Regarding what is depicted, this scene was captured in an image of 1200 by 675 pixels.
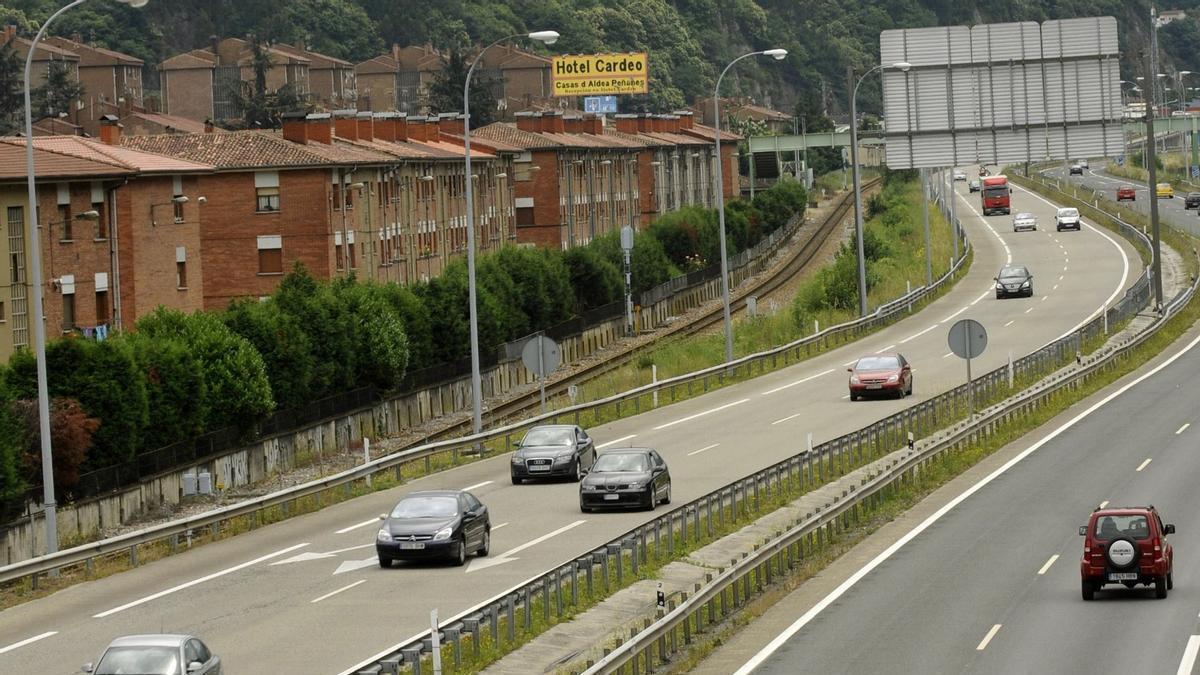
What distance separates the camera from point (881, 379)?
5303cm

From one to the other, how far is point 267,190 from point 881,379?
112ft

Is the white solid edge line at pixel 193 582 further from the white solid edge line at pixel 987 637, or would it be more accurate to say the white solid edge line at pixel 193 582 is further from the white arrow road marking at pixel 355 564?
the white solid edge line at pixel 987 637

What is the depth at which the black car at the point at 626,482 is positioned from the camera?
34062 millimetres

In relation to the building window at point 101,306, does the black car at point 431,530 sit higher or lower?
lower

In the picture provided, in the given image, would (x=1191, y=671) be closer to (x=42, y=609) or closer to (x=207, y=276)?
(x=42, y=609)

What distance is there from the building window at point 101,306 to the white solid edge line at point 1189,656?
1870 inches

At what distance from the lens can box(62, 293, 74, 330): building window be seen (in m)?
60.5

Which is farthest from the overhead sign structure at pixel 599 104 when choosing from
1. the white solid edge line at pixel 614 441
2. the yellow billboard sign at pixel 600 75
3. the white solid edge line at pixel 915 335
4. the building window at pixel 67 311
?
the white solid edge line at pixel 614 441

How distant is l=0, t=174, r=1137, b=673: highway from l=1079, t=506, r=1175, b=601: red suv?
3083mm

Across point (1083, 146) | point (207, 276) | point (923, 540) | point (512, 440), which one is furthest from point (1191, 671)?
point (207, 276)

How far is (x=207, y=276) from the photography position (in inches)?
3081

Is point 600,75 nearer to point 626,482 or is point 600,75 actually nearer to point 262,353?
point 262,353

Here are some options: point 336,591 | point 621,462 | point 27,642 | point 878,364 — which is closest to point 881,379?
point 878,364

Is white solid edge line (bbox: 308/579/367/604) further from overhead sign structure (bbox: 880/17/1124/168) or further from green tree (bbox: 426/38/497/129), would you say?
green tree (bbox: 426/38/497/129)
